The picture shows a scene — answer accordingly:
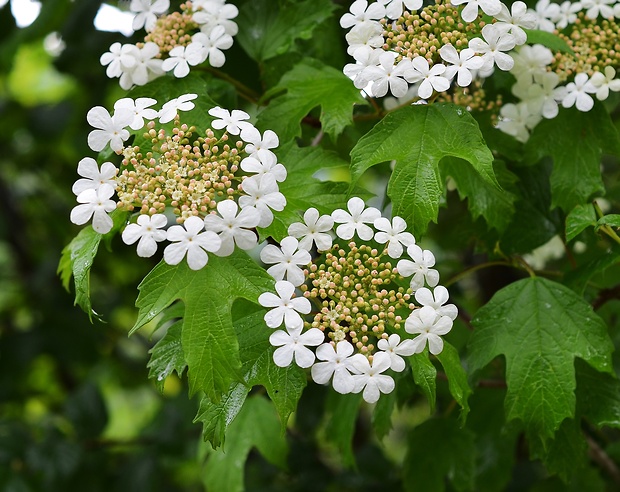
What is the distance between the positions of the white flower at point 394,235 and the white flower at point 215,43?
46 cm

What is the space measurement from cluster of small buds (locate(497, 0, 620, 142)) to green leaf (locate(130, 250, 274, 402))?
64 cm

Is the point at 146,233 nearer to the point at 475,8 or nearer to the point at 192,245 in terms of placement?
the point at 192,245

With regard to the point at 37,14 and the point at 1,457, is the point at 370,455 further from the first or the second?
the point at 37,14

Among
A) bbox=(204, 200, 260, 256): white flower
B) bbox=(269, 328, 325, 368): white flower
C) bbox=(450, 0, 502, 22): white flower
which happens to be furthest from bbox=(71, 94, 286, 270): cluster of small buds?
bbox=(450, 0, 502, 22): white flower

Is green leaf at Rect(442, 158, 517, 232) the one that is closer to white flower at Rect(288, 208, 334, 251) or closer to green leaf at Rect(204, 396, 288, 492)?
white flower at Rect(288, 208, 334, 251)

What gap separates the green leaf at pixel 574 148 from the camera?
1.35m

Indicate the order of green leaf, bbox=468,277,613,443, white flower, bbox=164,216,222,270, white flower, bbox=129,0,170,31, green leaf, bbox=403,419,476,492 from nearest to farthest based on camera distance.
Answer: white flower, bbox=164,216,222,270
green leaf, bbox=468,277,613,443
white flower, bbox=129,0,170,31
green leaf, bbox=403,419,476,492

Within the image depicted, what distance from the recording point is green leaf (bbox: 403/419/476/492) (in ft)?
5.55

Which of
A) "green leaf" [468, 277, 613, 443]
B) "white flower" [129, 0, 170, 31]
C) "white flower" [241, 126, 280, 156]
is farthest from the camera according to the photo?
"white flower" [129, 0, 170, 31]

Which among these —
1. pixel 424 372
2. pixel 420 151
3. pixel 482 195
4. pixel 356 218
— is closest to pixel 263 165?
pixel 356 218

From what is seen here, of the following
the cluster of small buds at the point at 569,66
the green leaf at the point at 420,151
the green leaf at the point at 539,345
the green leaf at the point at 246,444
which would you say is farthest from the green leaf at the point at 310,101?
the green leaf at the point at 246,444

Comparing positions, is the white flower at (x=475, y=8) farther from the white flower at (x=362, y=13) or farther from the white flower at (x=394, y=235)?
the white flower at (x=394, y=235)

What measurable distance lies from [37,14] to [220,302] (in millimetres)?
1376

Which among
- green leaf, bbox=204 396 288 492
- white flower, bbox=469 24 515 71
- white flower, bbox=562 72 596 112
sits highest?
white flower, bbox=469 24 515 71
